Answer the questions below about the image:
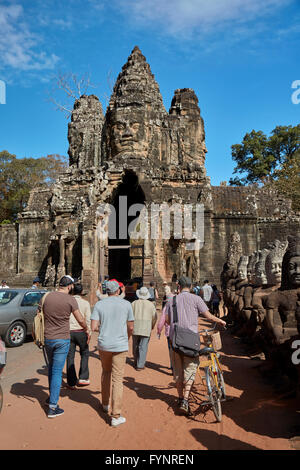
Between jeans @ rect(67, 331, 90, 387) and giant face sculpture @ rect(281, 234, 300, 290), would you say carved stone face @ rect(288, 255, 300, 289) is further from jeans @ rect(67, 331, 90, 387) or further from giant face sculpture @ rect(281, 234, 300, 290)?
jeans @ rect(67, 331, 90, 387)

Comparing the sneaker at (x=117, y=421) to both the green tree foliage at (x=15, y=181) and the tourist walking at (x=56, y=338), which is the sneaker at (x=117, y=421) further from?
the green tree foliage at (x=15, y=181)

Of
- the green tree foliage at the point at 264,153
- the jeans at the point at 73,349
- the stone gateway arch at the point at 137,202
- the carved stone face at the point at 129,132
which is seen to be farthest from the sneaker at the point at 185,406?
the green tree foliage at the point at 264,153

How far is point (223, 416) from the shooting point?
15.8ft

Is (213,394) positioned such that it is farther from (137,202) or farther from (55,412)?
(137,202)

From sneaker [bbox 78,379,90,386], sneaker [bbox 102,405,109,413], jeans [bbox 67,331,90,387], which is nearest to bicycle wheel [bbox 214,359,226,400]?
sneaker [bbox 102,405,109,413]

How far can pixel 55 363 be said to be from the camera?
4766 mm

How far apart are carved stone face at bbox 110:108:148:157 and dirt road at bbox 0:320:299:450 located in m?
18.5

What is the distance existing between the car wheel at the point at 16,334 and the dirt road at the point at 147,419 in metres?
2.34

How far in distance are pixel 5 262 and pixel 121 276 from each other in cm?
851

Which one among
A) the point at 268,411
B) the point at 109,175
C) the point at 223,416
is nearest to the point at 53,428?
the point at 223,416

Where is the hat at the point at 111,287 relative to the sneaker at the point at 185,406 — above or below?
above

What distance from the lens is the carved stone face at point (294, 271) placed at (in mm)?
5672

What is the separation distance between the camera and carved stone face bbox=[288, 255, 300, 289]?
5.67 metres

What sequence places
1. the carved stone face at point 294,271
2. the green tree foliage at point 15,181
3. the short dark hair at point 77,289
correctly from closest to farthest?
the carved stone face at point 294,271
the short dark hair at point 77,289
the green tree foliage at point 15,181
